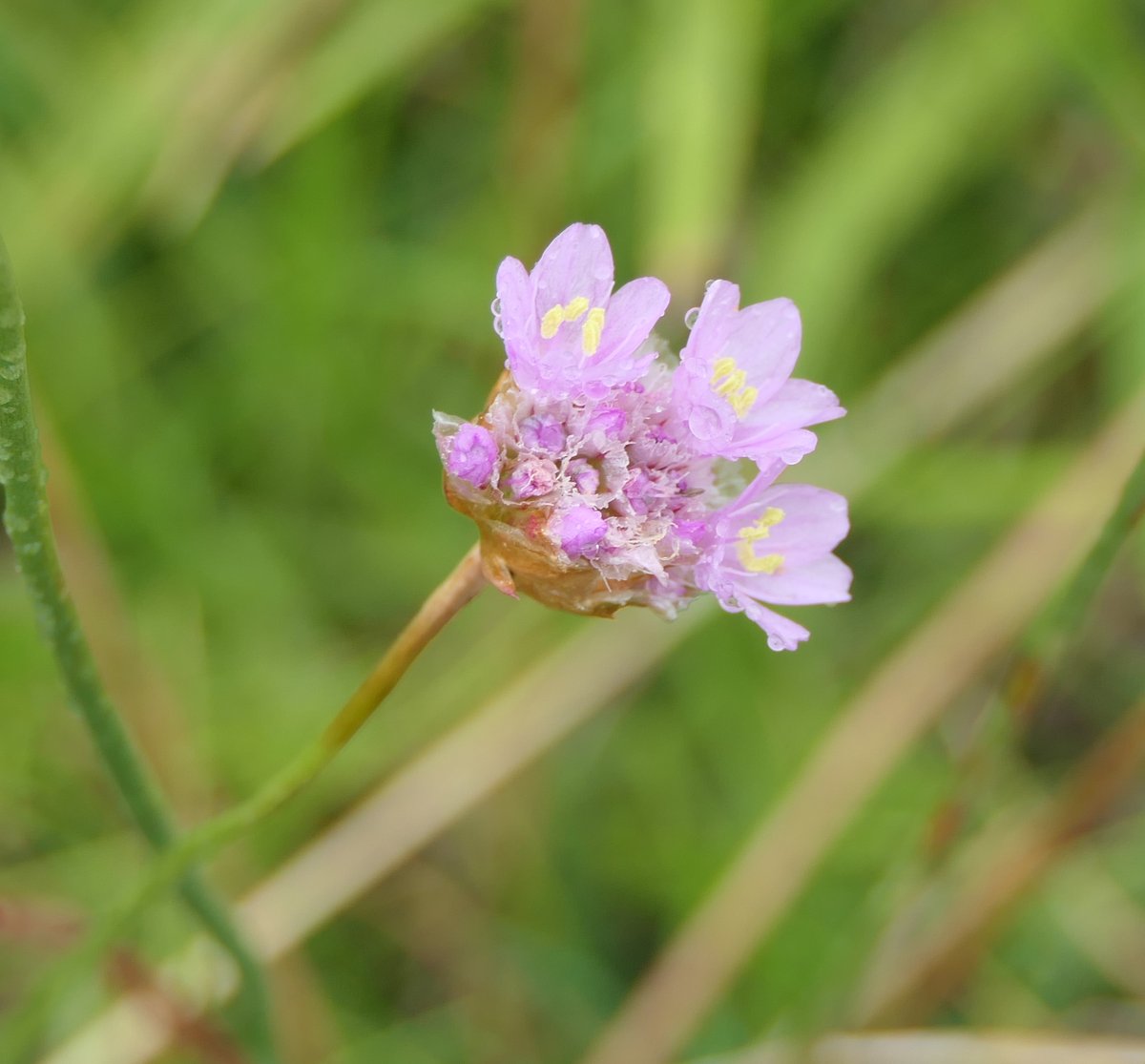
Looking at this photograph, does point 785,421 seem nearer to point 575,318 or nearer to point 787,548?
point 787,548

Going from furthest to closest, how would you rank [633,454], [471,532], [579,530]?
[471,532]
[633,454]
[579,530]

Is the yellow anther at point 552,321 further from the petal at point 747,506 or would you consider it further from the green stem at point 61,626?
the green stem at point 61,626

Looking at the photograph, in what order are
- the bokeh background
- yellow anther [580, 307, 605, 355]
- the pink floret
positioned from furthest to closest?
the bokeh background → yellow anther [580, 307, 605, 355] → the pink floret

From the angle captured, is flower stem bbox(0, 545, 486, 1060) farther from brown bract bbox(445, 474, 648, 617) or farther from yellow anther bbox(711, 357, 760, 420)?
yellow anther bbox(711, 357, 760, 420)

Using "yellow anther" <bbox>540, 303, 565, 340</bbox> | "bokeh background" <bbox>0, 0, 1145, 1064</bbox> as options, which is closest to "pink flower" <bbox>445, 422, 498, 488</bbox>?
"yellow anther" <bbox>540, 303, 565, 340</bbox>

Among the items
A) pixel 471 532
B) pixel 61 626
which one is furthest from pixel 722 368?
pixel 471 532

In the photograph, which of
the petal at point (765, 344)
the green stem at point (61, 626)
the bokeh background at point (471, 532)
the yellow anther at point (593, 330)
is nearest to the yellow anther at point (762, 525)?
the petal at point (765, 344)
